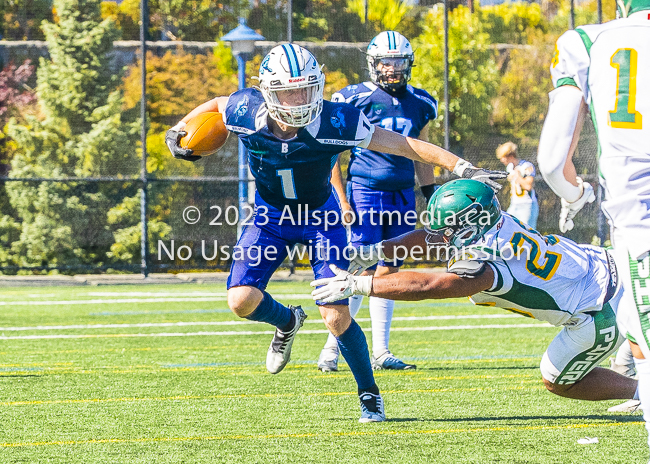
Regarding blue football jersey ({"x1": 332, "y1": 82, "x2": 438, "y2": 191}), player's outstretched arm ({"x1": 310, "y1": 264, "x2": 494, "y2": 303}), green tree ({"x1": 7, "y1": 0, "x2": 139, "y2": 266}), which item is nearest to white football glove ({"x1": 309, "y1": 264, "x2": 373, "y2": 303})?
player's outstretched arm ({"x1": 310, "y1": 264, "x2": 494, "y2": 303})

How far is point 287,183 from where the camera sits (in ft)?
14.3

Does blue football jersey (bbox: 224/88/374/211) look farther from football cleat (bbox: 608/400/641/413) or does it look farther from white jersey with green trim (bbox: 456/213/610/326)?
football cleat (bbox: 608/400/641/413)

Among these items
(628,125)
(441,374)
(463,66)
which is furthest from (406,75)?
(463,66)

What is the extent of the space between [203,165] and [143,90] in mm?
1356

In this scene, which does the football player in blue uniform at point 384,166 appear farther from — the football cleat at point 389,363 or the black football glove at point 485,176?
the black football glove at point 485,176

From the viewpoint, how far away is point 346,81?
12875 millimetres

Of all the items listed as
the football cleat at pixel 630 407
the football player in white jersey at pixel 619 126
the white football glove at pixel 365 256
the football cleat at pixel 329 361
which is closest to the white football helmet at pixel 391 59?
the football cleat at pixel 329 361

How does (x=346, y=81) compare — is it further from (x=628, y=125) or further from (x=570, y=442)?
(x=628, y=125)

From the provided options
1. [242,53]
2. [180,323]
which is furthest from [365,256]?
[242,53]

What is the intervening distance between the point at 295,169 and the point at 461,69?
Answer: 9835mm

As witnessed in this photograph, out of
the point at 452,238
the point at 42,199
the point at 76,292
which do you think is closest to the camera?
the point at 452,238

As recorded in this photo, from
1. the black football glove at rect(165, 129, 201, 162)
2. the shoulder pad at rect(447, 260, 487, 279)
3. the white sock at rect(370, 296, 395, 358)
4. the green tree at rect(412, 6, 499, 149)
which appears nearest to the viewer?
the shoulder pad at rect(447, 260, 487, 279)

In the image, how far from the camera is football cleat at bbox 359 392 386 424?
4125 mm

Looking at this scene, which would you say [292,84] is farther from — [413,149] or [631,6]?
[631,6]
